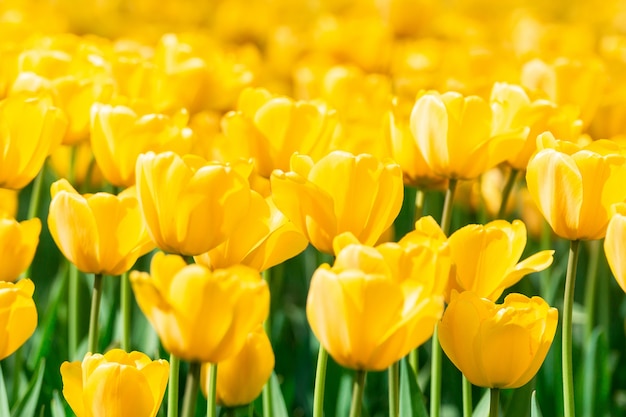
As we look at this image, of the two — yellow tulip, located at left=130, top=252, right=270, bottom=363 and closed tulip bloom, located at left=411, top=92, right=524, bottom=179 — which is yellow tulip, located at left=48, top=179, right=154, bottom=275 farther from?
closed tulip bloom, located at left=411, top=92, right=524, bottom=179

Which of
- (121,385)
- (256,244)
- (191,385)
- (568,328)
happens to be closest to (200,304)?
(191,385)

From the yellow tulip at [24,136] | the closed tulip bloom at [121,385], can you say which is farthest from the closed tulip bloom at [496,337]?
the yellow tulip at [24,136]

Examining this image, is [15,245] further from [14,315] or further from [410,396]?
[410,396]

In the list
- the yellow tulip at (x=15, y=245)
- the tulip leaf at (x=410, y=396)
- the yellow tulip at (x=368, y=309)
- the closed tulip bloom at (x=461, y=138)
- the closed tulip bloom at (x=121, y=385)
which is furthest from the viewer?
the closed tulip bloom at (x=461, y=138)

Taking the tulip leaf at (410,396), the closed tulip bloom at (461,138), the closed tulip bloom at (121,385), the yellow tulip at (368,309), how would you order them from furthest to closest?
the closed tulip bloom at (461,138) → the tulip leaf at (410,396) → the closed tulip bloom at (121,385) → the yellow tulip at (368,309)

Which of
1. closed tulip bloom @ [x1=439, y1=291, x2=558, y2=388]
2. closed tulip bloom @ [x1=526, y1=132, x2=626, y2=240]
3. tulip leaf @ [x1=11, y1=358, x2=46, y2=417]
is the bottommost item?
tulip leaf @ [x1=11, y1=358, x2=46, y2=417]

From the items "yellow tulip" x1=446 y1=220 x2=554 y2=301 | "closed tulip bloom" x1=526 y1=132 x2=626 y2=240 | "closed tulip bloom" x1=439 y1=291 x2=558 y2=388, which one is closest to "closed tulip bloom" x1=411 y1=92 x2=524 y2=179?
"closed tulip bloom" x1=526 y1=132 x2=626 y2=240

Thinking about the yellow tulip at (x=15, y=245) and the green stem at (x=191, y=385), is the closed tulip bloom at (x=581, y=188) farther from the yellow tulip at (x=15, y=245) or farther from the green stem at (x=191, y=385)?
the yellow tulip at (x=15, y=245)
